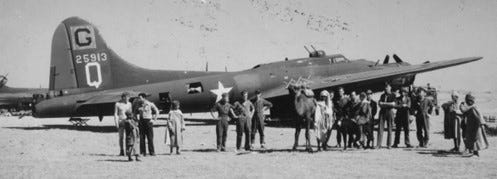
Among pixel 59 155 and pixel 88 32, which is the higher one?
pixel 88 32

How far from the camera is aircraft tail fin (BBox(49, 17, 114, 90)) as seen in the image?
790 inches

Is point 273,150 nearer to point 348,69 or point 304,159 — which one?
point 304,159

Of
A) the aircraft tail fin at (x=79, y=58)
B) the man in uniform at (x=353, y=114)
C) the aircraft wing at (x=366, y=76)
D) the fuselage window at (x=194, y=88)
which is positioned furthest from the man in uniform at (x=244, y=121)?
the aircraft tail fin at (x=79, y=58)

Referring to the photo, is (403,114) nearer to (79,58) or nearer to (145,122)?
(145,122)

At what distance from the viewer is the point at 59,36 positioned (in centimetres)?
2041

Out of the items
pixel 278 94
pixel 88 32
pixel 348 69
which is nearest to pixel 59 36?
pixel 88 32

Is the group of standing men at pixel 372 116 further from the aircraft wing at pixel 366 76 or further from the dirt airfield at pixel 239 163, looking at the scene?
the aircraft wing at pixel 366 76

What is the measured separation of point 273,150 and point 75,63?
10590mm

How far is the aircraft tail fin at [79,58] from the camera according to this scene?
2006cm

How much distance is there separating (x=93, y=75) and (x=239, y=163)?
11577mm

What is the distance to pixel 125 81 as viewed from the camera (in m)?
20.7

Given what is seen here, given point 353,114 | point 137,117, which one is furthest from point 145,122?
point 353,114

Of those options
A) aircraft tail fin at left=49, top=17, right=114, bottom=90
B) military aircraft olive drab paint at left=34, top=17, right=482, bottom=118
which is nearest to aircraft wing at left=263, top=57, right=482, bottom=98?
military aircraft olive drab paint at left=34, top=17, right=482, bottom=118

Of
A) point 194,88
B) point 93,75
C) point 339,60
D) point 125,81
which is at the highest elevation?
point 339,60
